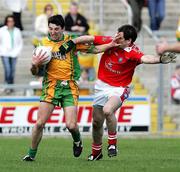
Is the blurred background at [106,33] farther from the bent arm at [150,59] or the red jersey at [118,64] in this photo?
the bent arm at [150,59]

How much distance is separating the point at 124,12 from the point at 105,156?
12617 millimetres

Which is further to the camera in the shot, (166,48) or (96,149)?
(96,149)

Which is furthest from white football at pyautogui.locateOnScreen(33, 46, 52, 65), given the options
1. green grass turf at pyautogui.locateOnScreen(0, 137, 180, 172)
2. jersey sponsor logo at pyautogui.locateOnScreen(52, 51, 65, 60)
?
green grass turf at pyautogui.locateOnScreen(0, 137, 180, 172)

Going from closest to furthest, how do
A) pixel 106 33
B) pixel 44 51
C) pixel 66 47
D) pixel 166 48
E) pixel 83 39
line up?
1. pixel 166 48
2. pixel 44 51
3. pixel 66 47
4. pixel 83 39
5. pixel 106 33

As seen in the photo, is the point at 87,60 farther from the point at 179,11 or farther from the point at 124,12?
the point at 179,11

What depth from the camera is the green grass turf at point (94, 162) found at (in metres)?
13.3

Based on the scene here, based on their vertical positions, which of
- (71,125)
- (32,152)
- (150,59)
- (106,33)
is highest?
(106,33)

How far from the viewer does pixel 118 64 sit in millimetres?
14711

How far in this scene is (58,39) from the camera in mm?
14359

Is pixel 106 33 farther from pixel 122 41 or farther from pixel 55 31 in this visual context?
pixel 55 31

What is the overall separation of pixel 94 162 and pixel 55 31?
6.71 feet

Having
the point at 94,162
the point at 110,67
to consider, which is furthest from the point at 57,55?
the point at 94,162

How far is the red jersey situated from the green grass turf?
1.25 meters

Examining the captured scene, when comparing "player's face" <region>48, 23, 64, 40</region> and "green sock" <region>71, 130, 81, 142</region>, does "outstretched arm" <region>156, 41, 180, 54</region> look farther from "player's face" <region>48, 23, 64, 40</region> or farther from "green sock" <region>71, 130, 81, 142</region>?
"green sock" <region>71, 130, 81, 142</region>
